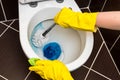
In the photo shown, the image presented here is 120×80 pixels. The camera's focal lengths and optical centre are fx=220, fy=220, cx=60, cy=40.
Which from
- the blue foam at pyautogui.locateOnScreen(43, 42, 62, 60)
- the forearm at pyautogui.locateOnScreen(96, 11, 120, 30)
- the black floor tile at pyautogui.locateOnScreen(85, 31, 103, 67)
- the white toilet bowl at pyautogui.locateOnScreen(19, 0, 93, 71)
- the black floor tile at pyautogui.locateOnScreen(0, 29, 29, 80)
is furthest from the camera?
the black floor tile at pyautogui.locateOnScreen(85, 31, 103, 67)

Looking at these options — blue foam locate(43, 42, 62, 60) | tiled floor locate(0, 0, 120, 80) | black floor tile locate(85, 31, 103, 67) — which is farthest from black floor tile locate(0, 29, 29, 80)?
black floor tile locate(85, 31, 103, 67)

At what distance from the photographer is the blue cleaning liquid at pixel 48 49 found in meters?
1.22

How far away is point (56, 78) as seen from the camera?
3.10ft

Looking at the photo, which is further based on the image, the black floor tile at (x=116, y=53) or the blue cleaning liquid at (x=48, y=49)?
the black floor tile at (x=116, y=53)

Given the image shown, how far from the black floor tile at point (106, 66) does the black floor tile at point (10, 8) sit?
0.62 m

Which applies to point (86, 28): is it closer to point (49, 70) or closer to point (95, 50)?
point (49, 70)

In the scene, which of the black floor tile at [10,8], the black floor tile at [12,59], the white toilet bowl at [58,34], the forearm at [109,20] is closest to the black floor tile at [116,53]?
the white toilet bowl at [58,34]

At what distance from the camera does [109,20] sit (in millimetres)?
914

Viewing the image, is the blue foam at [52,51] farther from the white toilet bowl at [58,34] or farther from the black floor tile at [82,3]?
the black floor tile at [82,3]

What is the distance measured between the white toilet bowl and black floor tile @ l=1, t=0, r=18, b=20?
0.22 meters

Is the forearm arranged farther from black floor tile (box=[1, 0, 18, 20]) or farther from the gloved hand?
black floor tile (box=[1, 0, 18, 20])

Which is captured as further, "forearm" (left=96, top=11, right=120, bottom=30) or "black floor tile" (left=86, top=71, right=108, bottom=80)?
"black floor tile" (left=86, top=71, right=108, bottom=80)

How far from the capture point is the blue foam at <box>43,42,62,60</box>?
1.22m

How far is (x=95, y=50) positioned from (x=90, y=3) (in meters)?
0.33
